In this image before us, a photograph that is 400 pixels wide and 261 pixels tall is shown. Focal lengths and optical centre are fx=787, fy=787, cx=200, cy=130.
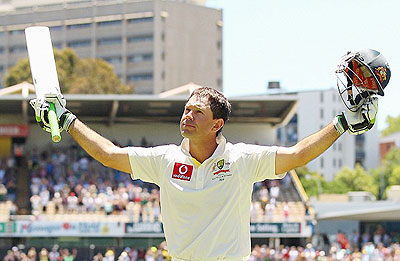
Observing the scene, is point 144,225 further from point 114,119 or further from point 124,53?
point 124,53

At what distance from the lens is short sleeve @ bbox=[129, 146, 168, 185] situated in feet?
15.0

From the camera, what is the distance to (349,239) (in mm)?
28953

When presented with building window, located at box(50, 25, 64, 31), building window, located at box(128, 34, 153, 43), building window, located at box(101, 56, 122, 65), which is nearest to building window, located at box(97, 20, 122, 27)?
building window, located at box(128, 34, 153, 43)

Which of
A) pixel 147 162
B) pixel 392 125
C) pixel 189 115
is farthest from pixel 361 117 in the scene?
pixel 392 125

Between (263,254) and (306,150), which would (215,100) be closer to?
(306,150)

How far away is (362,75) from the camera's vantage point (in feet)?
13.8

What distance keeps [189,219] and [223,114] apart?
24.5 inches

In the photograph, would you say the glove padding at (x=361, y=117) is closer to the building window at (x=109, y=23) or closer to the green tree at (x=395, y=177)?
the green tree at (x=395, y=177)

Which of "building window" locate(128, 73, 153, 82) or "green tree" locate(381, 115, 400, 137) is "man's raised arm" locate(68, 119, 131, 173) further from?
"green tree" locate(381, 115, 400, 137)

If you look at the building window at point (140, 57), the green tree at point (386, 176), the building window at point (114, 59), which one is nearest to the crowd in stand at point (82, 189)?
the green tree at point (386, 176)

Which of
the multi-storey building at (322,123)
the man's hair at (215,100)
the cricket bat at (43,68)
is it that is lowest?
the man's hair at (215,100)

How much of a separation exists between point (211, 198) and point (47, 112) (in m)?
1.08

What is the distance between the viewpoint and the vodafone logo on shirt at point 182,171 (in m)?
4.45

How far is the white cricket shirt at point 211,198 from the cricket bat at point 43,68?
517mm
